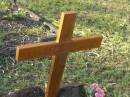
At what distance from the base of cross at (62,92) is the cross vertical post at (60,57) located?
0.57 feet

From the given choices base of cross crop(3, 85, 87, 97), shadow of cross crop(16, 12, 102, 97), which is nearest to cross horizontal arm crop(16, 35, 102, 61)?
shadow of cross crop(16, 12, 102, 97)

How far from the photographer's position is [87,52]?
245 inches

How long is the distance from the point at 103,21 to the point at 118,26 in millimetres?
319

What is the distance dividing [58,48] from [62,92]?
2.03 ft

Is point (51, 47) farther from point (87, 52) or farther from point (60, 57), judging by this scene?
point (87, 52)

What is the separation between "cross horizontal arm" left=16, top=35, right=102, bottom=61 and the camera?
3621 mm

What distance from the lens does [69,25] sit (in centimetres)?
379

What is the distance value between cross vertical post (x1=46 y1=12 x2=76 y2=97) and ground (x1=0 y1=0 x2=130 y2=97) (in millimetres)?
454

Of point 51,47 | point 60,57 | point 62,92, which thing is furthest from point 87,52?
point 51,47

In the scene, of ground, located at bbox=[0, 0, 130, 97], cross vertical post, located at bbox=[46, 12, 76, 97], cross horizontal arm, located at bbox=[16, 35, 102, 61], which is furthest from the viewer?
ground, located at bbox=[0, 0, 130, 97]

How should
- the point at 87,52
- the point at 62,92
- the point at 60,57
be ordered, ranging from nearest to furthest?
the point at 60,57 < the point at 62,92 < the point at 87,52

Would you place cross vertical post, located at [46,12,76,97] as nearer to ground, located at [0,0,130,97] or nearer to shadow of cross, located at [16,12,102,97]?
Result: shadow of cross, located at [16,12,102,97]

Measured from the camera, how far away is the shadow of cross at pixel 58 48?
12.0 feet

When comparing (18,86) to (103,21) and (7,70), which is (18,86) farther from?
(103,21)
